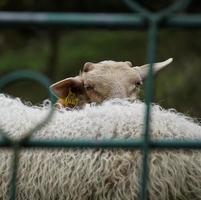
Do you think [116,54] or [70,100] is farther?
[116,54]

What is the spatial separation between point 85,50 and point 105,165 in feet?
46.2

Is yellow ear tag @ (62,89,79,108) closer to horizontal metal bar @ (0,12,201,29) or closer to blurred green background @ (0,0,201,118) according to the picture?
horizontal metal bar @ (0,12,201,29)

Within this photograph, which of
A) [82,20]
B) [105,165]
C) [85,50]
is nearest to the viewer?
[82,20]

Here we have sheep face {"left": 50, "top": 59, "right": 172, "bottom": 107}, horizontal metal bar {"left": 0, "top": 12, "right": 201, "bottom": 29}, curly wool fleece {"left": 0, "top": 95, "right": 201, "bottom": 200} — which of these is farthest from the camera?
sheep face {"left": 50, "top": 59, "right": 172, "bottom": 107}

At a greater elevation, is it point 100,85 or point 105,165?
point 100,85

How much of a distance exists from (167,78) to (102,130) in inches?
415

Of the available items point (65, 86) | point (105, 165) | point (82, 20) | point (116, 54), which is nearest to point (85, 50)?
point (116, 54)

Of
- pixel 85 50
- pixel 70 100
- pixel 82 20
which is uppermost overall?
pixel 85 50

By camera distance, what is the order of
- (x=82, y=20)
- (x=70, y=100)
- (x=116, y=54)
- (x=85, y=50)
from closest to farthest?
(x=82, y=20) < (x=70, y=100) < (x=116, y=54) < (x=85, y=50)

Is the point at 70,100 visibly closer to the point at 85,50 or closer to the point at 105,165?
the point at 105,165

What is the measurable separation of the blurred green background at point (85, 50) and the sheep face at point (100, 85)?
23.7ft

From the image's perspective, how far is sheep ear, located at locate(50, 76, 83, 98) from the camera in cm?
551

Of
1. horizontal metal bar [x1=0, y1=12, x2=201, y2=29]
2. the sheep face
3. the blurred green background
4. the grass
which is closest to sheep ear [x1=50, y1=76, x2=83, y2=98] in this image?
the sheep face

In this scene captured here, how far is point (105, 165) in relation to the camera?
3633mm
